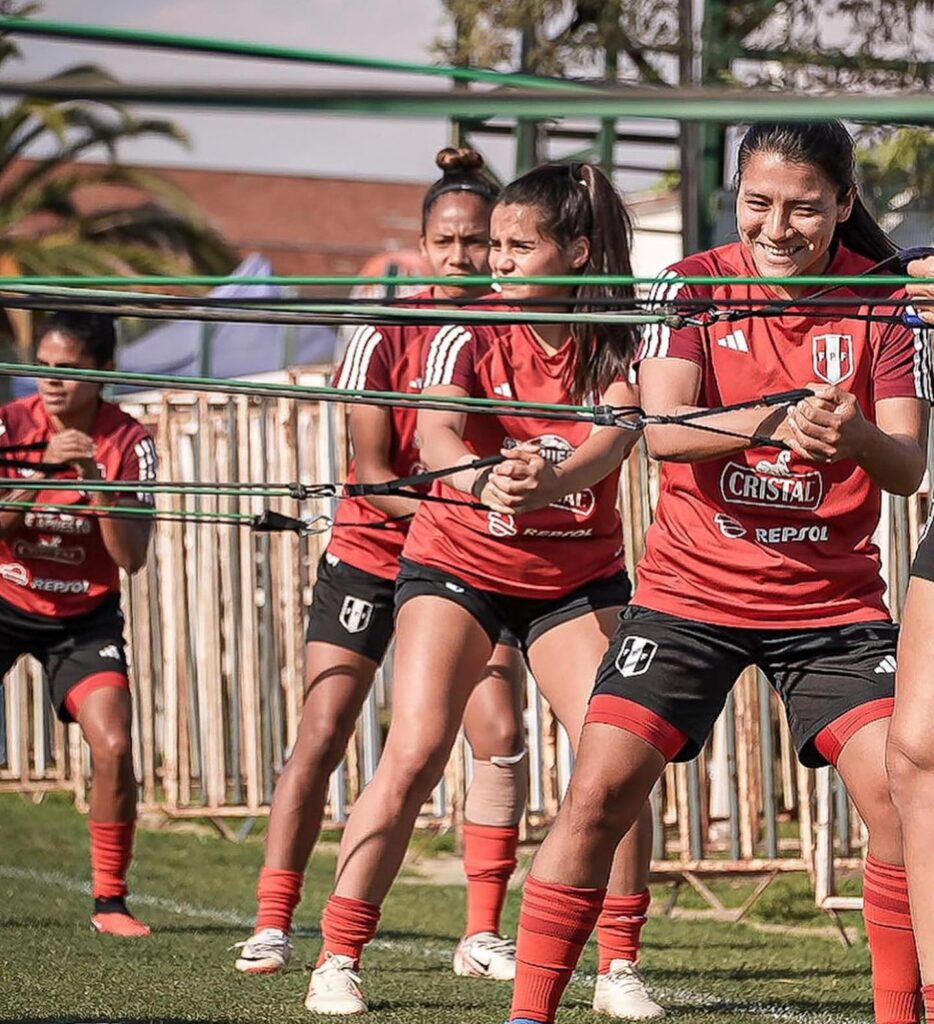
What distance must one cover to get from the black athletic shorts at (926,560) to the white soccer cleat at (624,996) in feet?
6.40

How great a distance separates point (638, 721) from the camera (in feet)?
13.6

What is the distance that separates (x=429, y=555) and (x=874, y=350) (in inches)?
58.1

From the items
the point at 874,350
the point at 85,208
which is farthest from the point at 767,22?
the point at 85,208

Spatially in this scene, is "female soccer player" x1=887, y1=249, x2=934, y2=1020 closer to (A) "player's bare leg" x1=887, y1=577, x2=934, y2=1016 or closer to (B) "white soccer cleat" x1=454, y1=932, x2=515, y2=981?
(A) "player's bare leg" x1=887, y1=577, x2=934, y2=1016

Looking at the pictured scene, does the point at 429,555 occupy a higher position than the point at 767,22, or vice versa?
the point at 767,22

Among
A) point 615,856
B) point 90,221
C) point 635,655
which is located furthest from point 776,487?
point 90,221

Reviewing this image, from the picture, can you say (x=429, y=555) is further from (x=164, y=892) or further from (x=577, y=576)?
(x=164, y=892)

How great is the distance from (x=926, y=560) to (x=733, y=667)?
2.44ft

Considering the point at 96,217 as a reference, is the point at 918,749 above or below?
below

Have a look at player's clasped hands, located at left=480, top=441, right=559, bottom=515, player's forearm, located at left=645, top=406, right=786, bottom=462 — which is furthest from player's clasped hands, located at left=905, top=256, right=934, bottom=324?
player's clasped hands, located at left=480, top=441, right=559, bottom=515

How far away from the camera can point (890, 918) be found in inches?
162

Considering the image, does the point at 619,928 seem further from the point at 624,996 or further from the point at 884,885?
the point at 884,885

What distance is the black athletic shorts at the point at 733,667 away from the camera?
13.8 feet

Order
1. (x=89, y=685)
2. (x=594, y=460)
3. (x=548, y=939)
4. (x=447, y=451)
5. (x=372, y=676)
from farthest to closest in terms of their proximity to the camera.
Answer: (x=89, y=685)
(x=372, y=676)
(x=447, y=451)
(x=594, y=460)
(x=548, y=939)
